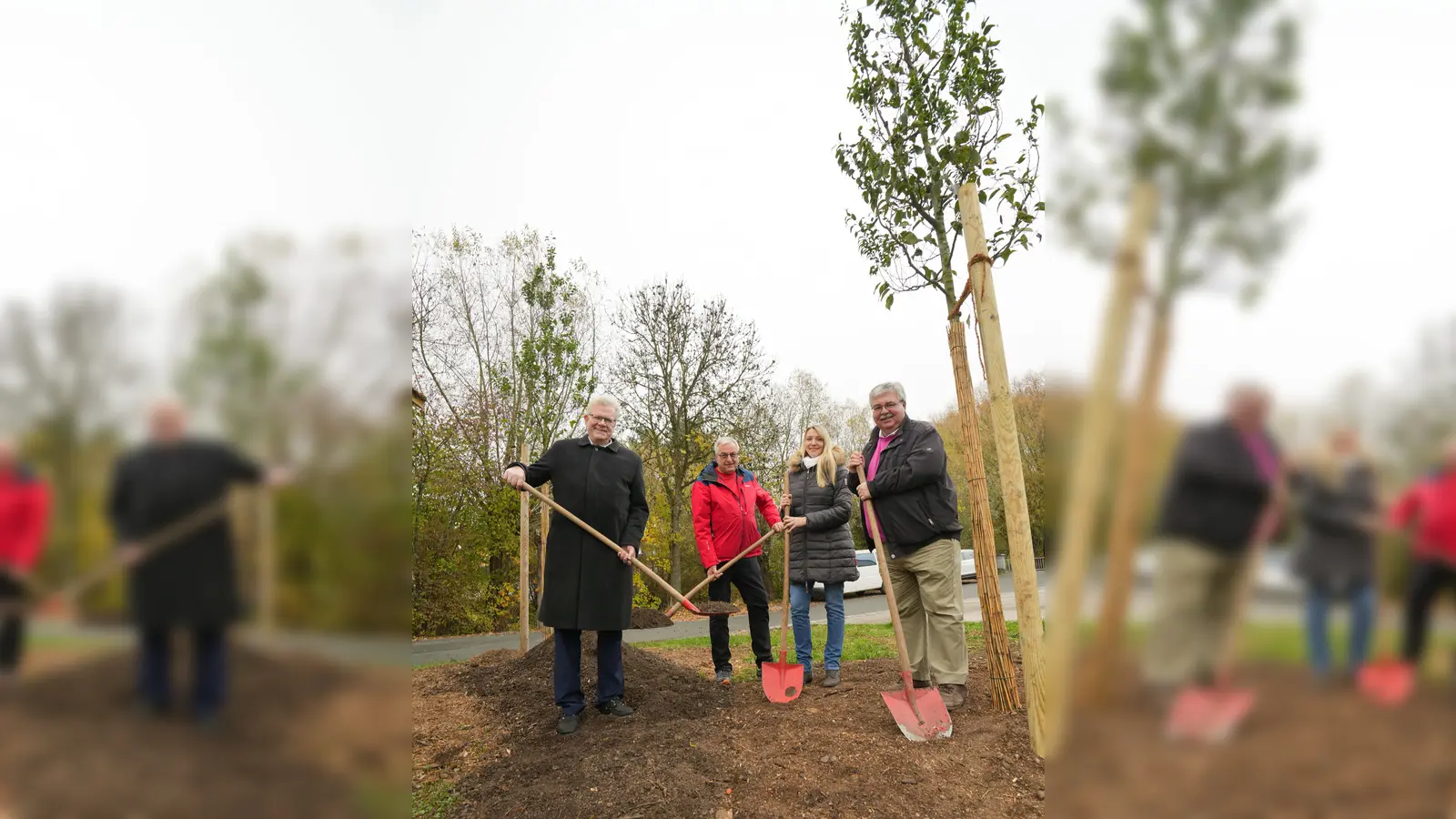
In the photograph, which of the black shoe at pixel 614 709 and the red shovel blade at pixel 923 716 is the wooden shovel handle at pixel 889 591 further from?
the black shoe at pixel 614 709

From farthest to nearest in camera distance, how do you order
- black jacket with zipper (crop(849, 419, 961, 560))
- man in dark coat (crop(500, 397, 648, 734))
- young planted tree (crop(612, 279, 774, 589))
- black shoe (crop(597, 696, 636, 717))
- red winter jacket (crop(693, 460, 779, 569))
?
young planted tree (crop(612, 279, 774, 589)) → red winter jacket (crop(693, 460, 779, 569)) → black shoe (crop(597, 696, 636, 717)) → man in dark coat (crop(500, 397, 648, 734)) → black jacket with zipper (crop(849, 419, 961, 560))

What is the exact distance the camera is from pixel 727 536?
23.8ft

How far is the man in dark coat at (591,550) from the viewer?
5363mm

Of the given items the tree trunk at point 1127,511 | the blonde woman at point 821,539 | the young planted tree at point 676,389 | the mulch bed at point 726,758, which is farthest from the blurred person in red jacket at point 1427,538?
the young planted tree at point 676,389

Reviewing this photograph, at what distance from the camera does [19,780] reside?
1.99 ft

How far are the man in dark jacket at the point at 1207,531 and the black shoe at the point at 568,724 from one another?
5.44 metres

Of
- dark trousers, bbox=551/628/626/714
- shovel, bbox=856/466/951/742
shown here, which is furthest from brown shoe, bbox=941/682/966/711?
dark trousers, bbox=551/628/626/714

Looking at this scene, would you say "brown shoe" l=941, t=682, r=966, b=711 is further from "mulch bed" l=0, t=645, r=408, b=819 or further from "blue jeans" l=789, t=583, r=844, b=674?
"mulch bed" l=0, t=645, r=408, b=819

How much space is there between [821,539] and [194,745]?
20.7 ft

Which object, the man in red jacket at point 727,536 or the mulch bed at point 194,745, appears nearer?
the mulch bed at point 194,745

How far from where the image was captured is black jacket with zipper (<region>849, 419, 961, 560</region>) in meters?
5.25

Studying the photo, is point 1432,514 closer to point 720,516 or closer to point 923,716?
point 923,716

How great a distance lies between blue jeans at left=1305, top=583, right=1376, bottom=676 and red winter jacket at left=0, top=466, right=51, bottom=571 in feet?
3.30

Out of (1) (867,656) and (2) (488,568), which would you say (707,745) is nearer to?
(1) (867,656)
